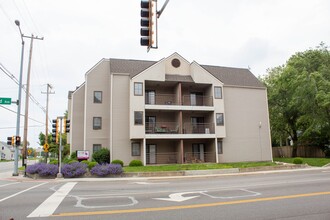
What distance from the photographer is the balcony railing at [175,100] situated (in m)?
29.3

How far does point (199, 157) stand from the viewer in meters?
29.7

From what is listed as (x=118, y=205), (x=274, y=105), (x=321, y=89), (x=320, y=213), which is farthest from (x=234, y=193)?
(x=274, y=105)

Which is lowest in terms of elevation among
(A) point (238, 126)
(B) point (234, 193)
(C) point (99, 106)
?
(B) point (234, 193)

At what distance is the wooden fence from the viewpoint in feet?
117

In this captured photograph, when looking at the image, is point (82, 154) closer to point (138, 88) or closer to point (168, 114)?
point (138, 88)

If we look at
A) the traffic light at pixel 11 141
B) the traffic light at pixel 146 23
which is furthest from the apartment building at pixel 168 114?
the traffic light at pixel 146 23

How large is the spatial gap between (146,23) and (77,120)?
23.1 metres

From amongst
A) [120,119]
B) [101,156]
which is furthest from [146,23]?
[101,156]

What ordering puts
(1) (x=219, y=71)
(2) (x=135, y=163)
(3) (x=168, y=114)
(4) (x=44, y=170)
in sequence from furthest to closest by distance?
(1) (x=219, y=71) < (3) (x=168, y=114) < (2) (x=135, y=163) < (4) (x=44, y=170)

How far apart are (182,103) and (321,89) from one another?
49.7 ft

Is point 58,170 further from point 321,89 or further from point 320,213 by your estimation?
point 321,89

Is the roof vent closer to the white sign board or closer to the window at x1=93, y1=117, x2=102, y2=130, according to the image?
the window at x1=93, y1=117, x2=102, y2=130

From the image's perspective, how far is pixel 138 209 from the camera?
7820mm

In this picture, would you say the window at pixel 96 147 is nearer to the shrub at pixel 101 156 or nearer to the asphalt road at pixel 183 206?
the shrub at pixel 101 156
